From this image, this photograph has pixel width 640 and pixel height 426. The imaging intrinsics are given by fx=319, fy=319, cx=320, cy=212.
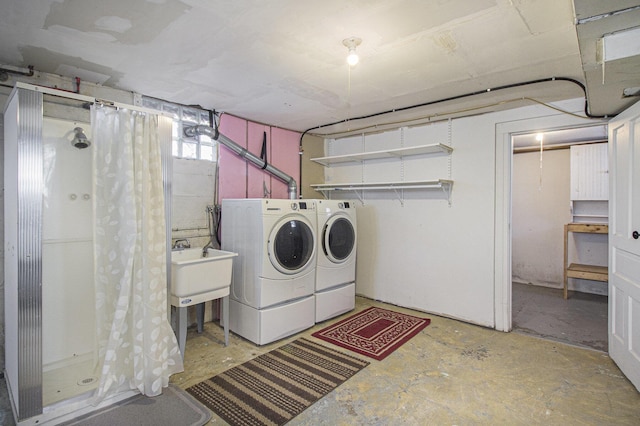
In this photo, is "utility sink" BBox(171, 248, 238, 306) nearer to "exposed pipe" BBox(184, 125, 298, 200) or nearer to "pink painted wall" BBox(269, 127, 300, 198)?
"exposed pipe" BBox(184, 125, 298, 200)

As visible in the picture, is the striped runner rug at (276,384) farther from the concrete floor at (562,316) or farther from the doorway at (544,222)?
the doorway at (544,222)

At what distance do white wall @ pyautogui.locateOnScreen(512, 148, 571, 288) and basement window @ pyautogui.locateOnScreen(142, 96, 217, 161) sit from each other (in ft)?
15.6

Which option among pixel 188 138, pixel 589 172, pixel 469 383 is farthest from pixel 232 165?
pixel 589 172

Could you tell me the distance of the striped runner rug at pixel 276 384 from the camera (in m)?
1.97

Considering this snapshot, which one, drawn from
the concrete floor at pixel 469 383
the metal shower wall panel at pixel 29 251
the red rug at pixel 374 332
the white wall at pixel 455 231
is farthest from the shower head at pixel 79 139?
the white wall at pixel 455 231

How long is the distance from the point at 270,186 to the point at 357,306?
1866 millimetres

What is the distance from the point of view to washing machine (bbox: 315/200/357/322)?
335 centimetres

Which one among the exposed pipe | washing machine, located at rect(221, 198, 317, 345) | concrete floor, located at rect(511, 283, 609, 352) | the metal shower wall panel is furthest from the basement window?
concrete floor, located at rect(511, 283, 609, 352)

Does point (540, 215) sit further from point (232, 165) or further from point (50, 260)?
point (50, 260)

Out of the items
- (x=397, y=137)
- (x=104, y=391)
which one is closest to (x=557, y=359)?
(x=397, y=137)

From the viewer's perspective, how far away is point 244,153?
359cm

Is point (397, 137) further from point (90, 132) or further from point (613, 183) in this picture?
point (90, 132)

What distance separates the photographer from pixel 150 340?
207cm

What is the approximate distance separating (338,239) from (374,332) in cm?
104
